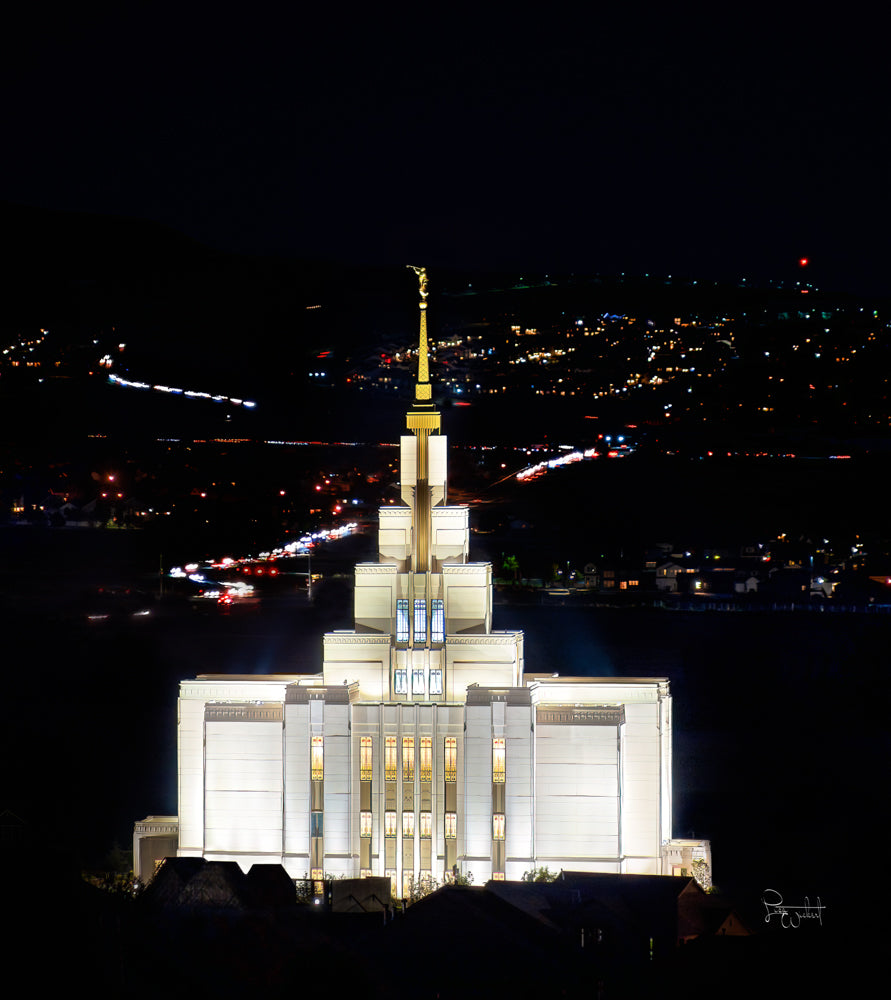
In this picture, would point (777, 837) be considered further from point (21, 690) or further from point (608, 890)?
point (21, 690)

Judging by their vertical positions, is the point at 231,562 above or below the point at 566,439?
below

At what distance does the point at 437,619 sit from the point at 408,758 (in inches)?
65.0

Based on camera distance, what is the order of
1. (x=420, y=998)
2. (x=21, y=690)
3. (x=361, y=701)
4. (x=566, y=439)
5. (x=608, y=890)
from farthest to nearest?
(x=566, y=439) → (x=21, y=690) → (x=361, y=701) → (x=608, y=890) → (x=420, y=998)

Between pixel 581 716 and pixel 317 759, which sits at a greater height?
pixel 581 716

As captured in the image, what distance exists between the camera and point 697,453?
67625 millimetres

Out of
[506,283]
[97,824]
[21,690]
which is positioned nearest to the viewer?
[97,824]

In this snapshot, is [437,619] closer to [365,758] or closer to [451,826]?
[365,758]

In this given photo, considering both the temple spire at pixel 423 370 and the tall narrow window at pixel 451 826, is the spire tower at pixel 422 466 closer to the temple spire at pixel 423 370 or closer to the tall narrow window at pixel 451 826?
the temple spire at pixel 423 370

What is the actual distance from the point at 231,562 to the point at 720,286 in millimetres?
23594

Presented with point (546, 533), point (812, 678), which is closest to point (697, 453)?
point (546, 533)

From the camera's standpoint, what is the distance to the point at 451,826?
23.6m

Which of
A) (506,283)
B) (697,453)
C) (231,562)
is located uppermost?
(506,283)

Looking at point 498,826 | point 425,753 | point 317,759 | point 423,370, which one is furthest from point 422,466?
point 498,826

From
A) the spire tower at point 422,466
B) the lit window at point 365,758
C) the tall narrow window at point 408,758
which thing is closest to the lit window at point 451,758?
the tall narrow window at point 408,758
